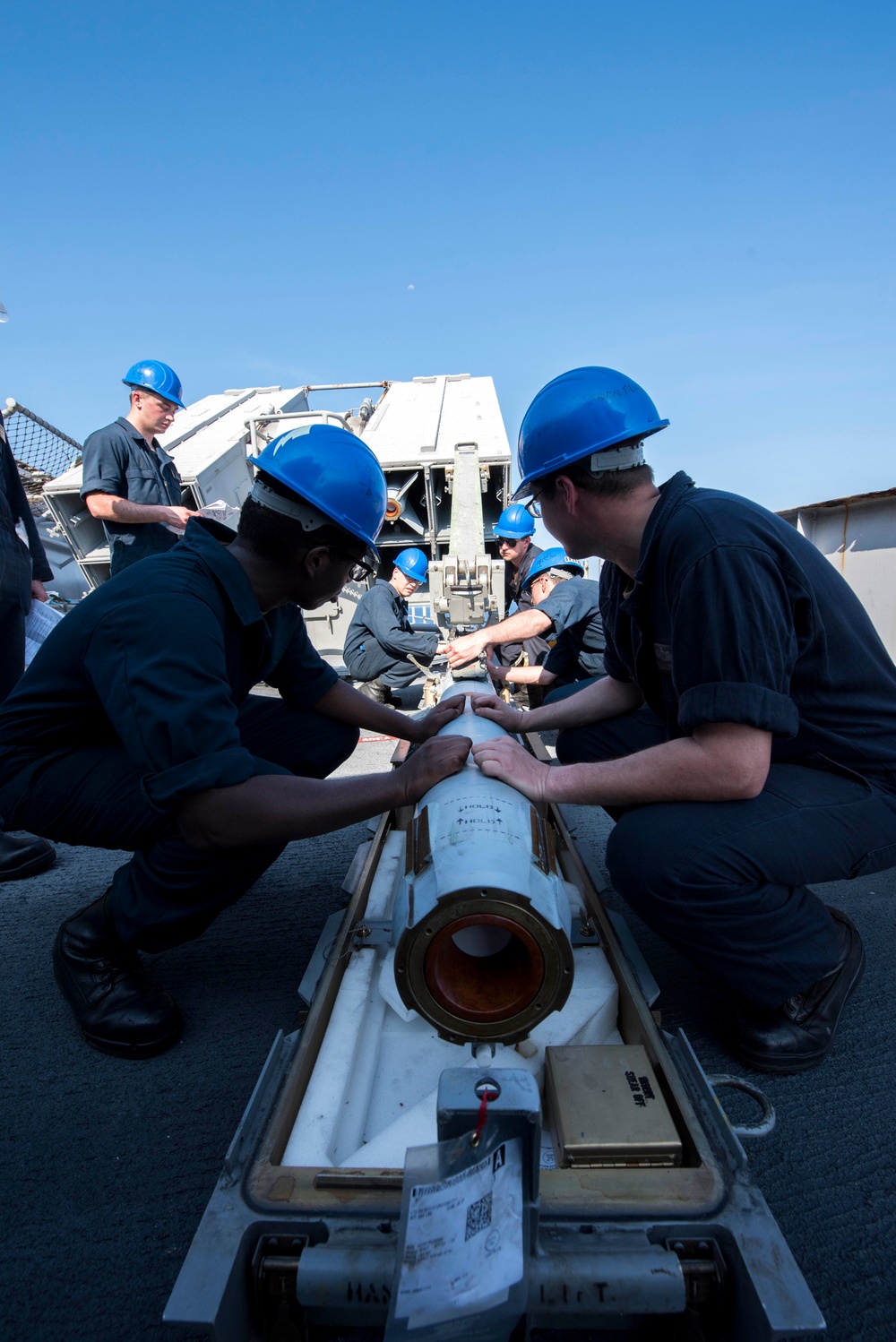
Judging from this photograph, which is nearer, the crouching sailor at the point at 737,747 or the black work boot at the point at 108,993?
the crouching sailor at the point at 737,747

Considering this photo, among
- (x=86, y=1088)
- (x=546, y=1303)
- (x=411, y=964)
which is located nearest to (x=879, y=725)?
(x=411, y=964)

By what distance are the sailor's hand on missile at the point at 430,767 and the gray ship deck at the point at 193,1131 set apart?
2.34 feet

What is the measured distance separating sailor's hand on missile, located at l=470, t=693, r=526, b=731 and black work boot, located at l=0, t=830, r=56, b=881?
1.70m

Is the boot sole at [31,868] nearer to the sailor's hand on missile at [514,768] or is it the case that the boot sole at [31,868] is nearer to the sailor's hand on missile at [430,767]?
the sailor's hand on missile at [430,767]

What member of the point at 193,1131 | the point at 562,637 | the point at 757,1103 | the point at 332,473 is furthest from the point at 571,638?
the point at 193,1131

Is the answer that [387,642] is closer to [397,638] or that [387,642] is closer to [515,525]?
[397,638]

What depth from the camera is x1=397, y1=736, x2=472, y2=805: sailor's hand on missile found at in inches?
63.1

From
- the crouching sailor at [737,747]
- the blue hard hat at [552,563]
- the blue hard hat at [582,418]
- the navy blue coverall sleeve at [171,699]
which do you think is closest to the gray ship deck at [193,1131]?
the crouching sailor at [737,747]

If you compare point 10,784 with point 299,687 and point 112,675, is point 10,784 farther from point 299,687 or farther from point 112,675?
point 299,687

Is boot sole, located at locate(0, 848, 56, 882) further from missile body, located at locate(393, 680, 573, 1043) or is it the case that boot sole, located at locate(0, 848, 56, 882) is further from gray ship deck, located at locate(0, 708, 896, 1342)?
missile body, located at locate(393, 680, 573, 1043)

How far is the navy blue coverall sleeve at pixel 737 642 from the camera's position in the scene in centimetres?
146

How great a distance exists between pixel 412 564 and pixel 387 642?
796 millimetres

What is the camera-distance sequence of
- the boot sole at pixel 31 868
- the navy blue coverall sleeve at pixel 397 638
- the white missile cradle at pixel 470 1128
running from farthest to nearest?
the navy blue coverall sleeve at pixel 397 638 → the boot sole at pixel 31 868 → the white missile cradle at pixel 470 1128

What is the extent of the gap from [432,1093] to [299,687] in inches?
53.0
